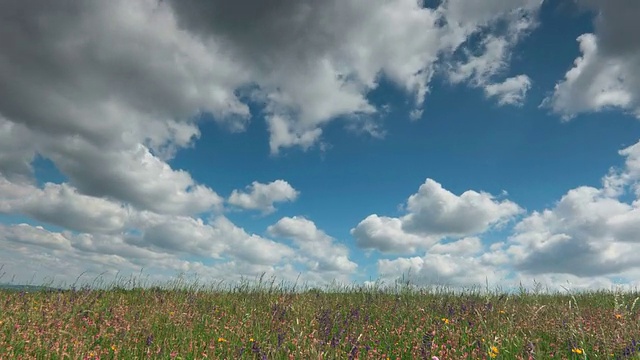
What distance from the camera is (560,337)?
762 cm

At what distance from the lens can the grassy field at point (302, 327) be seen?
21.8ft

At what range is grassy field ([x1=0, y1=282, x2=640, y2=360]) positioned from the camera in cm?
664

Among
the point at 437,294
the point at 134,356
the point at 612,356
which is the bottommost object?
the point at 134,356

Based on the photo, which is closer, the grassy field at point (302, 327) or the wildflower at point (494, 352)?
the wildflower at point (494, 352)

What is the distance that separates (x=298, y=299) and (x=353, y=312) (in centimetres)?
232

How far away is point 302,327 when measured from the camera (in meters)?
8.54

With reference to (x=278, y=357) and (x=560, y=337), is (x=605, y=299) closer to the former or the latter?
(x=560, y=337)

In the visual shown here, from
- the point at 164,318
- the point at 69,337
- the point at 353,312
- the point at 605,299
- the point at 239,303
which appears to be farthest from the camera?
the point at 605,299

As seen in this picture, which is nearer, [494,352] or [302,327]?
[494,352]

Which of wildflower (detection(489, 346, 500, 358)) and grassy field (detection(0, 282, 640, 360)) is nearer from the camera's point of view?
wildflower (detection(489, 346, 500, 358))

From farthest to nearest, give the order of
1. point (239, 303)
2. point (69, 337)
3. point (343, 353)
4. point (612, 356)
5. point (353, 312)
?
point (239, 303) → point (353, 312) → point (69, 337) → point (343, 353) → point (612, 356)

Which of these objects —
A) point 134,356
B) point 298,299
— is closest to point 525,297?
point 298,299

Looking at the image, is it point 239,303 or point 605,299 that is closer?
point 239,303

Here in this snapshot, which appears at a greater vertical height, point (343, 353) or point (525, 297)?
point (525, 297)
